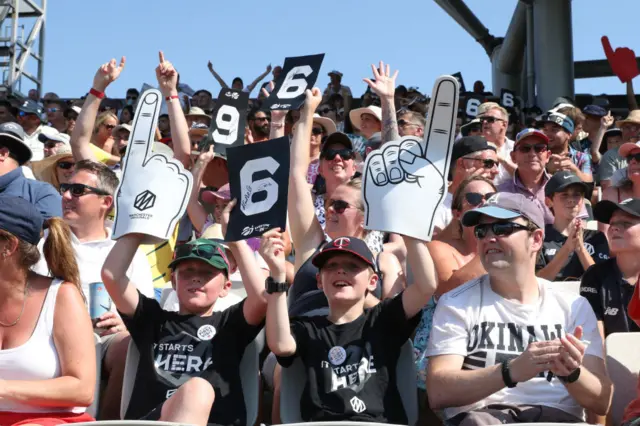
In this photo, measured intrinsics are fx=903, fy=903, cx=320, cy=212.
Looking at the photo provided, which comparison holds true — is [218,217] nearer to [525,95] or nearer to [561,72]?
[561,72]

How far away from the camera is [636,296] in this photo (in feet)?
11.7

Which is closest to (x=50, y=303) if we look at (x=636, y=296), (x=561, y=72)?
(x=636, y=296)

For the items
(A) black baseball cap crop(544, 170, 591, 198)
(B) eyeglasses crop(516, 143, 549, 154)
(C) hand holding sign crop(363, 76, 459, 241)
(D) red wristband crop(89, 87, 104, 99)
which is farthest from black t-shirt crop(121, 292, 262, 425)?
(B) eyeglasses crop(516, 143, 549, 154)

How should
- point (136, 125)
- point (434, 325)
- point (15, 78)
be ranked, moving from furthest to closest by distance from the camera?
point (15, 78)
point (136, 125)
point (434, 325)

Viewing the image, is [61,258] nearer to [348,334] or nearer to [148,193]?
[148,193]

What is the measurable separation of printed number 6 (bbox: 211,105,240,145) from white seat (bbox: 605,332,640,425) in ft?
9.45

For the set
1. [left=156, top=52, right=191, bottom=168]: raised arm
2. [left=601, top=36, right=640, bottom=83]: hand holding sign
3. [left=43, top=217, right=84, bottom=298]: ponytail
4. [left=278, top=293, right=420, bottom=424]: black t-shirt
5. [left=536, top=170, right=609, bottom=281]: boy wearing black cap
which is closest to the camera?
[left=43, top=217, right=84, bottom=298]: ponytail

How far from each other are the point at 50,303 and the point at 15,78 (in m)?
15.9

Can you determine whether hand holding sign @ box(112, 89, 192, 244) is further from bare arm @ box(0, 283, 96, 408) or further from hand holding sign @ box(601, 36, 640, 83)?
hand holding sign @ box(601, 36, 640, 83)

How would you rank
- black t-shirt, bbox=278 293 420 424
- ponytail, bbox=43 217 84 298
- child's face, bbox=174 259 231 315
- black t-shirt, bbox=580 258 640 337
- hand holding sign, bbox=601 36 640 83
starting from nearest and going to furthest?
ponytail, bbox=43 217 84 298
black t-shirt, bbox=278 293 420 424
child's face, bbox=174 259 231 315
black t-shirt, bbox=580 258 640 337
hand holding sign, bbox=601 36 640 83

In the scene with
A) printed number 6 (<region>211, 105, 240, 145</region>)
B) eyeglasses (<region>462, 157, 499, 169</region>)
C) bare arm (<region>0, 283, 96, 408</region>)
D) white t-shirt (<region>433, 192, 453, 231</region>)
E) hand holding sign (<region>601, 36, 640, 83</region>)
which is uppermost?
hand holding sign (<region>601, 36, 640, 83</region>)

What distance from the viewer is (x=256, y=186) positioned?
409 cm

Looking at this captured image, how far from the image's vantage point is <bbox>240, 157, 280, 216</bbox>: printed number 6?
4.03 meters

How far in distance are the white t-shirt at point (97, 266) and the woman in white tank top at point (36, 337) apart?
1.30 meters
